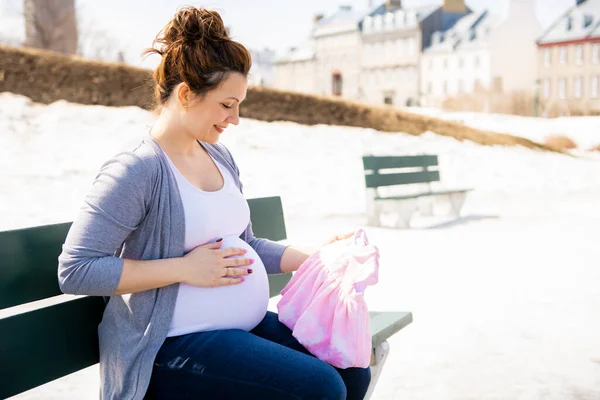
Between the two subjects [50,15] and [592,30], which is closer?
[50,15]

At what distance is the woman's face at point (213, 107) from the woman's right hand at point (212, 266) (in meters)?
0.37

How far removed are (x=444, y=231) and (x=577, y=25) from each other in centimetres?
5009

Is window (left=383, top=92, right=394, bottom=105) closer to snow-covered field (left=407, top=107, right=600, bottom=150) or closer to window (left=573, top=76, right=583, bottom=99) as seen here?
window (left=573, top=76, right=583, bottom=99)

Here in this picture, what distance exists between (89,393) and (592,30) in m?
54.7

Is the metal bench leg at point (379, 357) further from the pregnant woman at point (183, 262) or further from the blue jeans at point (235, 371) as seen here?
the blue jeans at point (235, 371)

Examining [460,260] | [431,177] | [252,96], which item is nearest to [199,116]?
[460,260]

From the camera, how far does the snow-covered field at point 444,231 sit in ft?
12.9

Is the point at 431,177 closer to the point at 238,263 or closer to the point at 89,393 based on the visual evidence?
the point at 89,393

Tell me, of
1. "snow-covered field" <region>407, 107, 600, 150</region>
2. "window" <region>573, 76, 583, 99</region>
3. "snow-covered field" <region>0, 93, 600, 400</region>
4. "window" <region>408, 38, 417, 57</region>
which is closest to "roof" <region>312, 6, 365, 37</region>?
"window" <region>408, 38, 417, 57</region>

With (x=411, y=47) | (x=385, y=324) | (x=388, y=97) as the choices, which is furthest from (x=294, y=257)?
(x=388, y=97)

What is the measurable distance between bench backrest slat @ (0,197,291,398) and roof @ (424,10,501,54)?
200 feet

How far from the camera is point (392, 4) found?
72000 millimetres

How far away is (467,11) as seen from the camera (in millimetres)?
67062

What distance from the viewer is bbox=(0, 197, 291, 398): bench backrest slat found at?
86.7 inches
